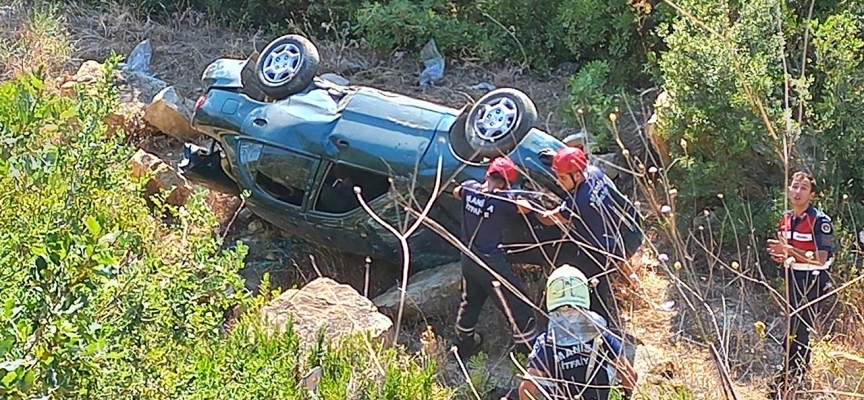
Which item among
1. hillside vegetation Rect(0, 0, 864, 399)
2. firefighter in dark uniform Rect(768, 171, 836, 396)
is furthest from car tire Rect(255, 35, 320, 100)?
firefighter in dark uniform Rect(768, 171, 836, 396)

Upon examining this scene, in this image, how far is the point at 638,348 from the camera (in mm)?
5438

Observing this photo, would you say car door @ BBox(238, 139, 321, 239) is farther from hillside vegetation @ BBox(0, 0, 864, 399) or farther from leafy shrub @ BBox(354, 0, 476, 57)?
leafy shrub @ BBox(354, 0, 476, 57)

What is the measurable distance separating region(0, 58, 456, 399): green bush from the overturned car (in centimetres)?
81

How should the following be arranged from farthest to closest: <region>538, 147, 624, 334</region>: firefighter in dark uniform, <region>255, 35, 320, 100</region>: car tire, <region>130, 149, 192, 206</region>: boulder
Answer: <region>130, 149, 192, 206</region>: boulder < <region>255, 35, 320, 100</region>: car tire < <region>538, 147, 624, 334</region>: firefighter in dark uniform

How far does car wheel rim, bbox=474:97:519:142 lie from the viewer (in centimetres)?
577

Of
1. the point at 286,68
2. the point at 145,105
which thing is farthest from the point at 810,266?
the point at 145,105

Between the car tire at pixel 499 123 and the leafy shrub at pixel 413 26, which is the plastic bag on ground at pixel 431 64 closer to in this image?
the leafy shrub at pixel 413 26

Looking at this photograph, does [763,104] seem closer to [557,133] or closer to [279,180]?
[557,133]

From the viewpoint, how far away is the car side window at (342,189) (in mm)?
6184

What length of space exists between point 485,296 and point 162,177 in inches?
115

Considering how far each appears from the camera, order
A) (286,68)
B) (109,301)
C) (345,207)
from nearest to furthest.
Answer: (109,301) → (345,207) → (286,68)

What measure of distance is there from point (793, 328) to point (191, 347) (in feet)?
9.62

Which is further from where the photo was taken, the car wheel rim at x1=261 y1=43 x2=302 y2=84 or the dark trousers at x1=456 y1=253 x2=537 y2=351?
the car wheel rim at x1=261 y1=43 x2=302 y2=84

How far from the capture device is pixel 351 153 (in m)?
6.09
